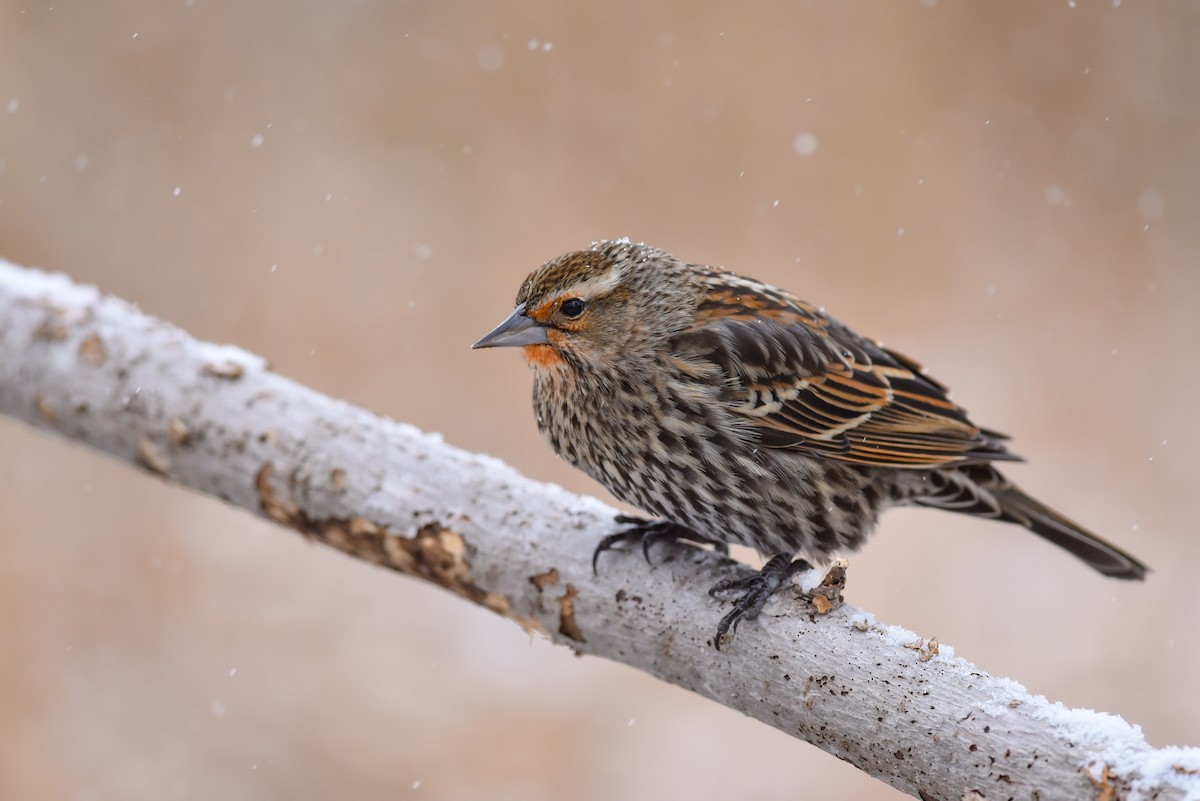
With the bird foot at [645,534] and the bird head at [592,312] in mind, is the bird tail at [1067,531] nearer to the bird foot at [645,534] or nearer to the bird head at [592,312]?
the bird foot at [645,534]

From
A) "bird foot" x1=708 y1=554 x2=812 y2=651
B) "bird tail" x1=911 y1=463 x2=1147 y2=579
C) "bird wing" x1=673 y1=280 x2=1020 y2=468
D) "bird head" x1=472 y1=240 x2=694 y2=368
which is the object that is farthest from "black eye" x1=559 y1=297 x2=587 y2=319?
"bird tail" x1=911 y1=463 x2=1147 y2=579

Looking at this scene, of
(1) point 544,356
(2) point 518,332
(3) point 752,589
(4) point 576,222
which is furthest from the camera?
(4) point 576,222

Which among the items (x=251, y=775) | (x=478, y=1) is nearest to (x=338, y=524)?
(x=251, y=775)

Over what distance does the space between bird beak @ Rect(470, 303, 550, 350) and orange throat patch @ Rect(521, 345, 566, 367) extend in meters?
0.04

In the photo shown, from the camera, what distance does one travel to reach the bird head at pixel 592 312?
3.24 meters

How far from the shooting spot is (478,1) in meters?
7.35

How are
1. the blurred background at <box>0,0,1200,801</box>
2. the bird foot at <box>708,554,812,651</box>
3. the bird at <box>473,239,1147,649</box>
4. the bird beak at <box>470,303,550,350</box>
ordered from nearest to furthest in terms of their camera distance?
the bird foot at <box>708,554,812,651</box>
the bird beak at <box>470,303,550,350</box>
the bird at <box>473,239,1147,649</box>
the blurred background at <box>0,0,1200,801</box>

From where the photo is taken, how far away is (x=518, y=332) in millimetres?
3238

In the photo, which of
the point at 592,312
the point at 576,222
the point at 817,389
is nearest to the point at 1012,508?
the point at 817,389

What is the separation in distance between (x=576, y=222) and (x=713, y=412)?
3.99 m

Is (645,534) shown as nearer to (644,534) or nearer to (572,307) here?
(644,534)

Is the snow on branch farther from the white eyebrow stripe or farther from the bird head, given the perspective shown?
the white eyebrow stripe

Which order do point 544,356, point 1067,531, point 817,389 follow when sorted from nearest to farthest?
point 544,356 → point 817,389 → point 1067,531

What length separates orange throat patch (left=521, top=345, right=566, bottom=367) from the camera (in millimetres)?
3342
